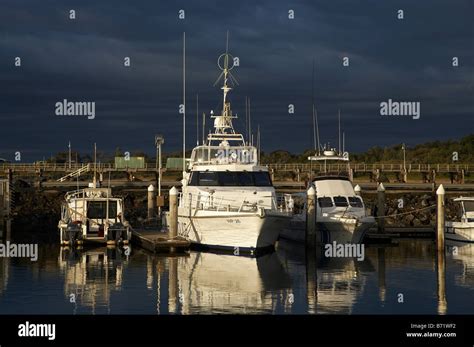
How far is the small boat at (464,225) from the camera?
1654 inches

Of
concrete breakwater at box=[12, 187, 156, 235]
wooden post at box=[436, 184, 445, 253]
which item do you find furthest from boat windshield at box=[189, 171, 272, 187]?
concrete breakwater at box=[12, 187, 156, 235]

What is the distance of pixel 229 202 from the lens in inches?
1470

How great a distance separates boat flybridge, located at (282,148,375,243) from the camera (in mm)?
39125

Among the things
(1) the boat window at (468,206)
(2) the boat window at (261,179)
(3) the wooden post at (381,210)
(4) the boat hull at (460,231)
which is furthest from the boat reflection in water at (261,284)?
(1) the boat window at (468,206)

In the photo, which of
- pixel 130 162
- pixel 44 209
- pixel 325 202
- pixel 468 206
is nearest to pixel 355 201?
pixel 325 202

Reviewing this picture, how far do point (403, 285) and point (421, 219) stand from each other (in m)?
23.1

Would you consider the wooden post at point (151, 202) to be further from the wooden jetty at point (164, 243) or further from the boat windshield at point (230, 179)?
the boat windshield at point (230, 179)

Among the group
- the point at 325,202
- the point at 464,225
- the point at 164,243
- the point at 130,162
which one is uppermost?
the point at 130,162

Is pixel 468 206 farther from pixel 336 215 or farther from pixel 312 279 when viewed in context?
pixel 312 279

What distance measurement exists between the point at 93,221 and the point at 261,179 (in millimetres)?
8018

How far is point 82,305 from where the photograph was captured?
988 inches

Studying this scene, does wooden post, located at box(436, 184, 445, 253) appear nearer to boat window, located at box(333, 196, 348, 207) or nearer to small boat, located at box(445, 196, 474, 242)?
small boat, located at box(445, 196, 474, 242)
